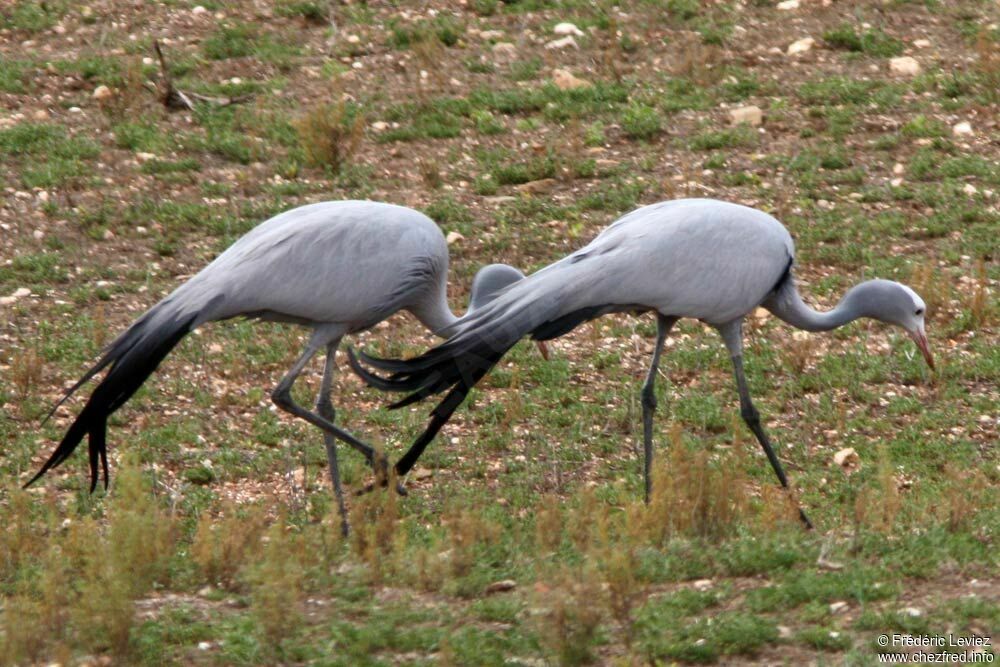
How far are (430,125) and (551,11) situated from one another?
2003 millimetres

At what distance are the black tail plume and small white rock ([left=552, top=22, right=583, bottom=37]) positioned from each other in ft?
20.9

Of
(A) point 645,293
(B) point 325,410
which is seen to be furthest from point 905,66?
(B) point 325,410

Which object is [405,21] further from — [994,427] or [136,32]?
[994,427]

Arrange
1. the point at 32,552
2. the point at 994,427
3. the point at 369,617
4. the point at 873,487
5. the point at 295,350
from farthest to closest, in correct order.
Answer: the point at 295,350
the point at 994,427
the point at 873,487
the point at 32,552
the point at 369,617

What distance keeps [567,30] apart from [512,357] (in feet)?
14.2

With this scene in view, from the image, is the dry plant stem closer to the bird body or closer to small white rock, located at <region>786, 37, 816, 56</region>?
small white rock, located at <region>786, 37, 816, 56</region>

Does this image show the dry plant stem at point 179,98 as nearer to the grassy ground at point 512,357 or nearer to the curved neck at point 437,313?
the grassy ground at point 512,357

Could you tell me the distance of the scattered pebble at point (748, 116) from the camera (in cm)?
1092

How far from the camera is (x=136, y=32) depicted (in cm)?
1236

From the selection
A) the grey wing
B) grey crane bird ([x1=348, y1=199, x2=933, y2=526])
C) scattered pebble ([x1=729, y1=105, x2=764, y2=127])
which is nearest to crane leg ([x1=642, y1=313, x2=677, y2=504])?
grey crane bird ([x1=348, y1=199, x2=933, y2=526])

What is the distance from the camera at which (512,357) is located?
8500 mm

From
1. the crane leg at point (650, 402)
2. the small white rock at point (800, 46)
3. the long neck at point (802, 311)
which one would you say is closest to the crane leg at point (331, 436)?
the crane leg at point (650, 402)

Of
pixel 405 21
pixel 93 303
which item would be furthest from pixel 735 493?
pixel 405 21

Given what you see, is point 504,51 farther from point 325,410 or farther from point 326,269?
point 326,269
